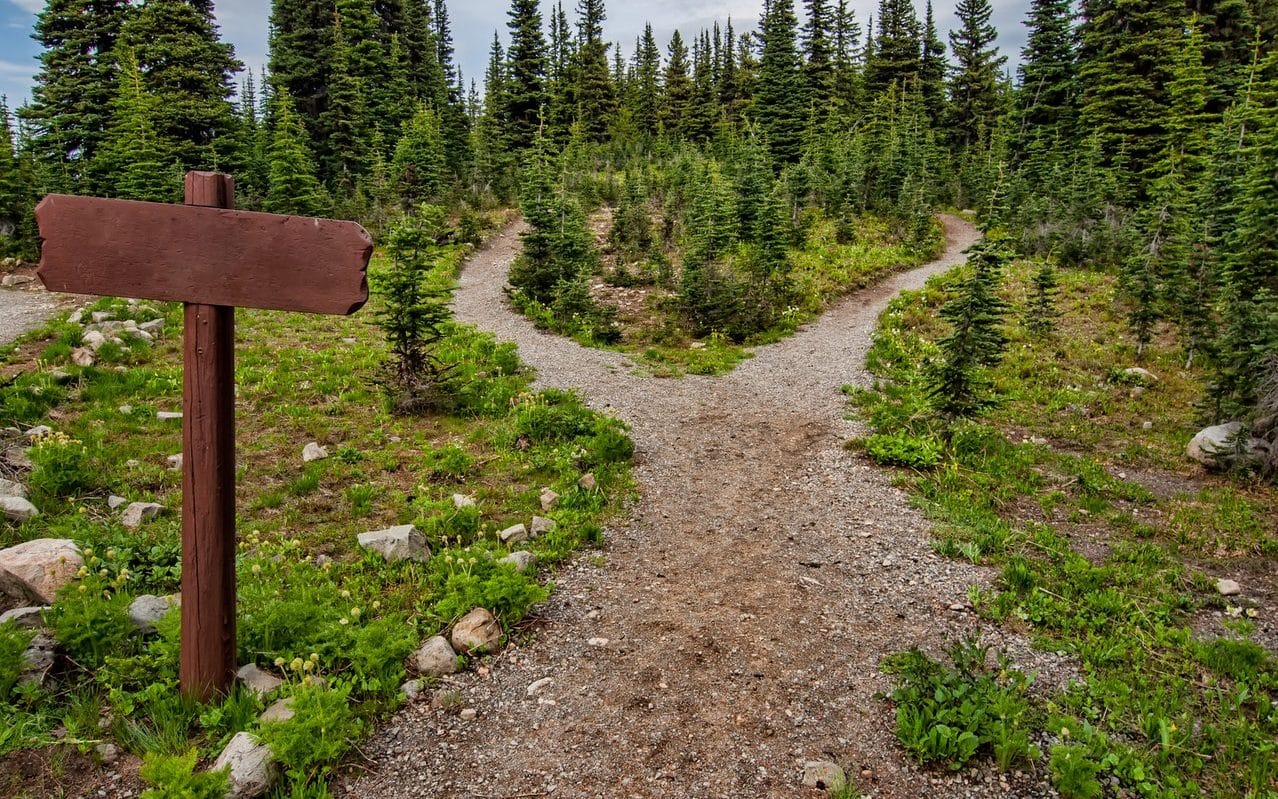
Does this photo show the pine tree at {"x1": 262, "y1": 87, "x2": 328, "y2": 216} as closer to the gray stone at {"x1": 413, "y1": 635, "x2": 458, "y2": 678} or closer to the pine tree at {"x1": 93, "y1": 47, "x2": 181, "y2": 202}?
the pine tree at {"x1": 93, "y1": 47, "x2": 181, "y2": 202}

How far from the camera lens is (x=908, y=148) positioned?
3322 centimetres

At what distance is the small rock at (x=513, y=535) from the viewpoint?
23.3ft

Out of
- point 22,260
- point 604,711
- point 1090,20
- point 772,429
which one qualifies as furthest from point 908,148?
point 22,260

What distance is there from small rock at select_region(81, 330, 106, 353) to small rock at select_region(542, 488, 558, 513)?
10.1 m

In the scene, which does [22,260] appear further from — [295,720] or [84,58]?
[295,720]

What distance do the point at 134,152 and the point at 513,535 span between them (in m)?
26.7

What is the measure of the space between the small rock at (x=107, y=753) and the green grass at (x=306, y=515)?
9 centimetres

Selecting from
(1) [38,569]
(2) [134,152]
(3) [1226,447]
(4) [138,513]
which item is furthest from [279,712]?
(2) [134,152]

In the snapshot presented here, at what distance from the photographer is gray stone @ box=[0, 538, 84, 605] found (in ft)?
16.4

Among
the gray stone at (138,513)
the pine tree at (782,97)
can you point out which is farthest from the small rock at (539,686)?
the pine tree at (782,97)

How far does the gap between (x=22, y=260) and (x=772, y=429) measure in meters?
28.6

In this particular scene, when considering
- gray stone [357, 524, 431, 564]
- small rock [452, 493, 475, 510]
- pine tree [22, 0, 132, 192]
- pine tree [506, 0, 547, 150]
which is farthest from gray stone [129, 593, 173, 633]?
pine tree [506, 0, 547, 150]

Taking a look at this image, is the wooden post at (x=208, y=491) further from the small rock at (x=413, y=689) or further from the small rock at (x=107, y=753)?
the small rock at (x=413, y=689)

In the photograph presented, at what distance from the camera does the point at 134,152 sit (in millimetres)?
23844
